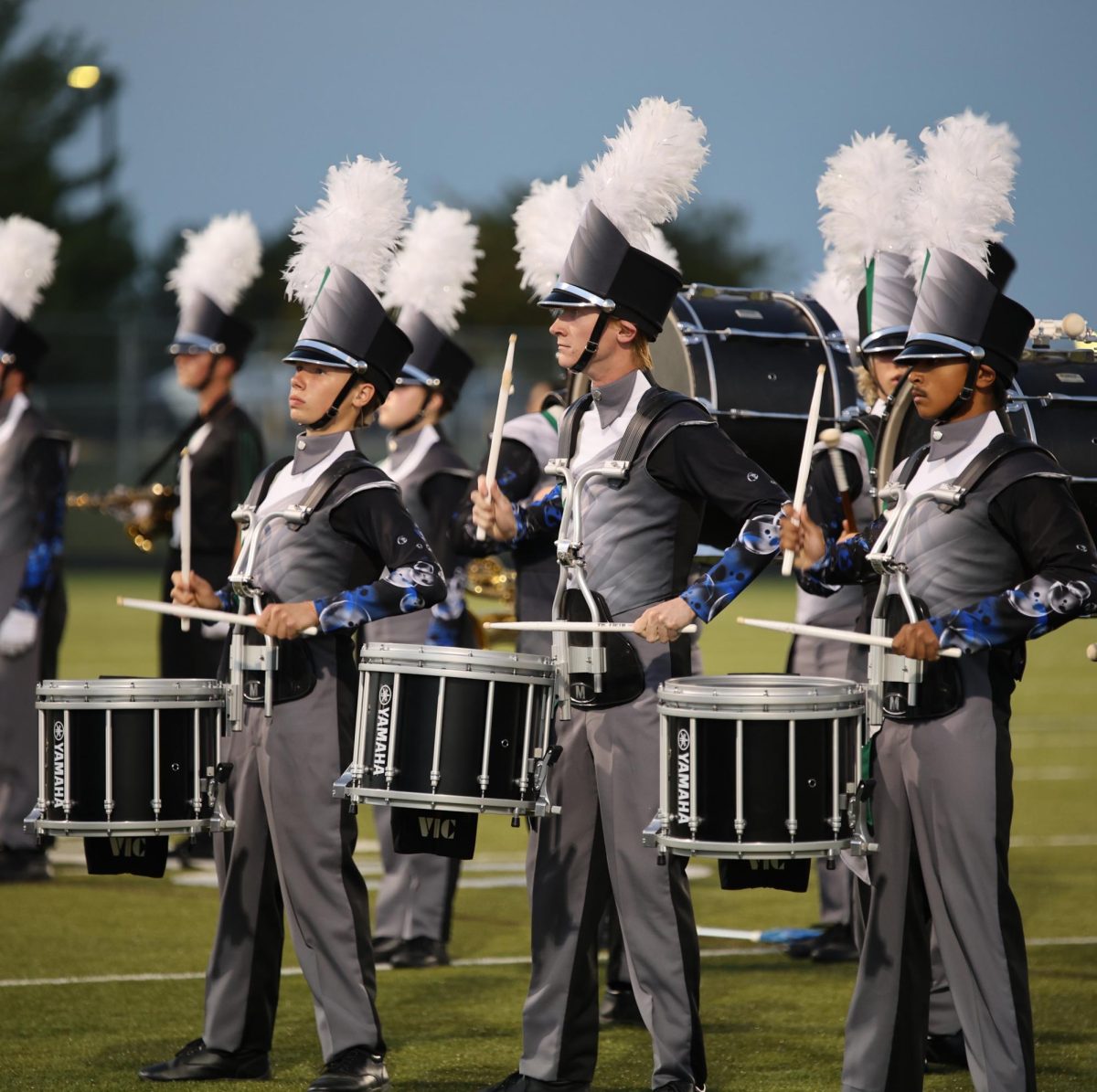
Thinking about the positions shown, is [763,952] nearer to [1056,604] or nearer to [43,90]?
[1056,604]

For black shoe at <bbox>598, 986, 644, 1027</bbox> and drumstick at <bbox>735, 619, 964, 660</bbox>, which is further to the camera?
black shoe at <bbox>598, 986, 644, 1027</bbox>

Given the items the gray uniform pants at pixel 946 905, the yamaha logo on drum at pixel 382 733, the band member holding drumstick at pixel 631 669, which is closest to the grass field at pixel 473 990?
the band member holding drumstick at pixel 631 669

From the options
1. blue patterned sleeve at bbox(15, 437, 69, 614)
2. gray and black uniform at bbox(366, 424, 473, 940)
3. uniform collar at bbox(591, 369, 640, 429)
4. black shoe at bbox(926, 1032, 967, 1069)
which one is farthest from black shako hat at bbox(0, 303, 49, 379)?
black shoe at bbox(926, 1032, 967, 1069)

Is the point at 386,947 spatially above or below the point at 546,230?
below

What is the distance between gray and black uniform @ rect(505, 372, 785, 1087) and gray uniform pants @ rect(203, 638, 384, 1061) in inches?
21.1

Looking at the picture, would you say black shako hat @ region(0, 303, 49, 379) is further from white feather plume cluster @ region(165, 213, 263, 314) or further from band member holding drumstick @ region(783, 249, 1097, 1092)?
band member holding drumstick @ region(783, 249, 1097, 1092)

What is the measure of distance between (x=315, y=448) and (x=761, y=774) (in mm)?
1804

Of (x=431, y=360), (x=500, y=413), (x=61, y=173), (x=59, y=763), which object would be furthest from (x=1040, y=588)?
(x=61, y=173)

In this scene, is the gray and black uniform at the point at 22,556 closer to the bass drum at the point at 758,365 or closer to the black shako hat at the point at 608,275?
the bass drum at the point at 758,365

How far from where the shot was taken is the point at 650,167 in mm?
5645

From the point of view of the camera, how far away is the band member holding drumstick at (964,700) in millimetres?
4801

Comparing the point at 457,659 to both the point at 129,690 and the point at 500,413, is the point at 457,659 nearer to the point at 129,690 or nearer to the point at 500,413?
the point at 500,413

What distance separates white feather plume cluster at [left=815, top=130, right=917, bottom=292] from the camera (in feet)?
22.0

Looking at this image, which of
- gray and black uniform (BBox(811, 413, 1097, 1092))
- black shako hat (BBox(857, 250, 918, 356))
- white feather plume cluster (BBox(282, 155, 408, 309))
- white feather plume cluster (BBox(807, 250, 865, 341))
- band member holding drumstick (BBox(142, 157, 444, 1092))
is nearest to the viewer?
gray and black uniform (BBox(811, 413, 1097, 1092))
